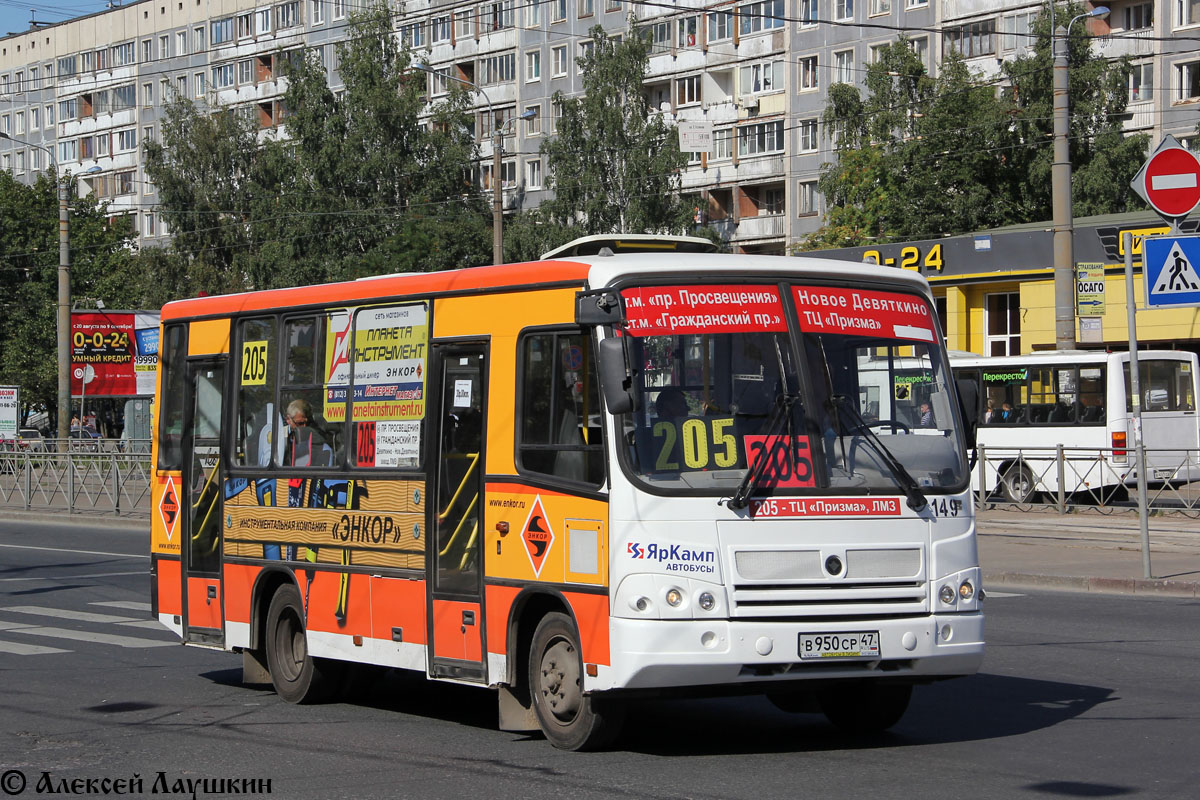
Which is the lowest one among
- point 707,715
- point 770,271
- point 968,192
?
point 707,715

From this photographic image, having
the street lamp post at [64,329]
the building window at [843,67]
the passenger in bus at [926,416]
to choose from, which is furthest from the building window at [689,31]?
the passenger in bus at [926,416]

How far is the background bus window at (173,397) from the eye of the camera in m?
12.2

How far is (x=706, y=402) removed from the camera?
830 cm

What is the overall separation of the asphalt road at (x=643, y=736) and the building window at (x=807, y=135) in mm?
54250

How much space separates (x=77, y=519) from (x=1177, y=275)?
78.8 ft

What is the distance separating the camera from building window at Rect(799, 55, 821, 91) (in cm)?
6656

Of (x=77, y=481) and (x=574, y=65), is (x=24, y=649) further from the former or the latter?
(x=574, y=65)

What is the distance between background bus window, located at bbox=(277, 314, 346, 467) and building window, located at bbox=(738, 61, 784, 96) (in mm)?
59001

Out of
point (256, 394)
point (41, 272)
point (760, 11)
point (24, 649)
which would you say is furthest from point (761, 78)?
point (256, 394)

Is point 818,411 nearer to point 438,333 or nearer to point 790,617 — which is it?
point 790,617

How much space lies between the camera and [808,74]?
66.9m

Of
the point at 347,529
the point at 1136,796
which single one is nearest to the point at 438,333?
the point at 347,529

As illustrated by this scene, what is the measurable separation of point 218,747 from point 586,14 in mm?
68519

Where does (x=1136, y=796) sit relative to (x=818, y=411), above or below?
below
